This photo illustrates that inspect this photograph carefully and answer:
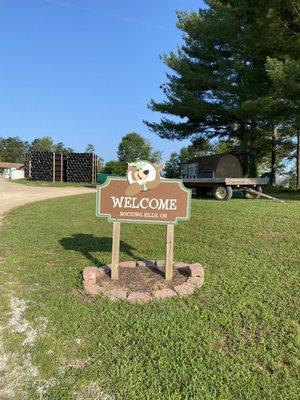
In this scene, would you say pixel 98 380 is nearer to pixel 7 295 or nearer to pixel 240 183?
pixel 7 295

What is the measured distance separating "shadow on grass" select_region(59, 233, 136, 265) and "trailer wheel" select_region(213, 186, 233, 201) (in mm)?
6052

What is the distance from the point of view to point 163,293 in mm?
4129

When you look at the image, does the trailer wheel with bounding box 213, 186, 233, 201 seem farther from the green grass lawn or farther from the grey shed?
the green grass lawn

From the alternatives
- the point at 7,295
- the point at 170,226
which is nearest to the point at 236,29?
the point at 170,226

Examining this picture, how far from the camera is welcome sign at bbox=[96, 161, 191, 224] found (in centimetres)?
468

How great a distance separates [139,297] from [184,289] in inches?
19.9

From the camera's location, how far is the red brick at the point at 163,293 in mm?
4082

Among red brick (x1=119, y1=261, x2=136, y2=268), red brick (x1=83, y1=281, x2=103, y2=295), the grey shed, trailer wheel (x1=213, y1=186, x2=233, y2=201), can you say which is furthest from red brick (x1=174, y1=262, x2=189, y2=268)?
the grey shed

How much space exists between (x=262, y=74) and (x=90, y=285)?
13.6 m

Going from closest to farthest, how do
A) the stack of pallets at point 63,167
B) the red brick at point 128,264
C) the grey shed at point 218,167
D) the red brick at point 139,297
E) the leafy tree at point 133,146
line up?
the red brick at point 139,297 < the red brick at point 128,264 < the grey shed at point 218,167 < the stack of pallets at point 63,167 < the leafy tree at point 133,146

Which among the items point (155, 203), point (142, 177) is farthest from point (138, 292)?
point (142, 177)

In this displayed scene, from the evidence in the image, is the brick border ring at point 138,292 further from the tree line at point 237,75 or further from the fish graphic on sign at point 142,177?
the tree line at point 237,75

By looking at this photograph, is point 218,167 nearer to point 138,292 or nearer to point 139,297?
point 138,292

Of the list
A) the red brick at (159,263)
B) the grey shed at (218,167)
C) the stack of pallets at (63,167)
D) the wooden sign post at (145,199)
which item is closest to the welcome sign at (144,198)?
the wooden sign post at (145,199)
